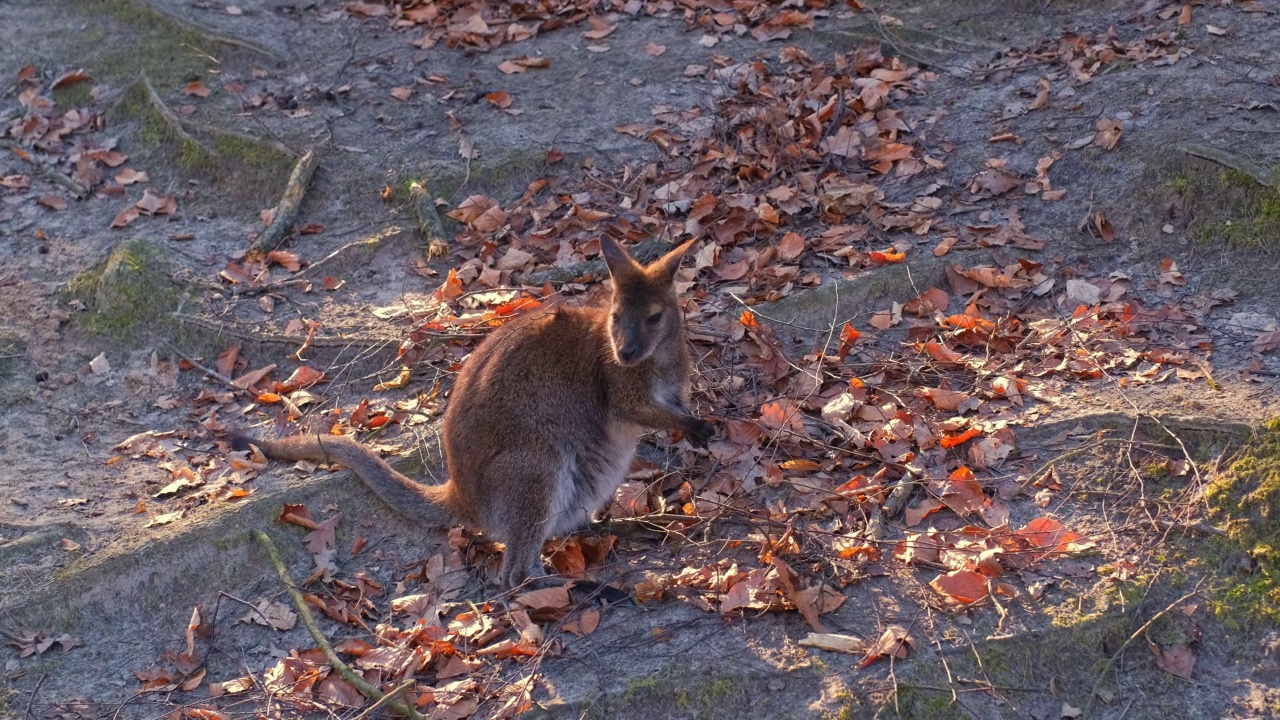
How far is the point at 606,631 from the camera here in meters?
4.92

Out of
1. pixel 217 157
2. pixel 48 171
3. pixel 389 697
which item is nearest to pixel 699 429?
pixel 389 697

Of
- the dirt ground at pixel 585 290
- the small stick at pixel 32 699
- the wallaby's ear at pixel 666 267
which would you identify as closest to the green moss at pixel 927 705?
the dirt ground at pixel 585 290

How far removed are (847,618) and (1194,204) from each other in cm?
342

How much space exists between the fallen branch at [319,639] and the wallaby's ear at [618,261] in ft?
6.95

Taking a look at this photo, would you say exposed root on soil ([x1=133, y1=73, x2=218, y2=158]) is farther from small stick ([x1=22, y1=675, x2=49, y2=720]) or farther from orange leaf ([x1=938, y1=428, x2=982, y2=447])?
orange leaf ([x1=938, y1=428, x2=982, y2=447])

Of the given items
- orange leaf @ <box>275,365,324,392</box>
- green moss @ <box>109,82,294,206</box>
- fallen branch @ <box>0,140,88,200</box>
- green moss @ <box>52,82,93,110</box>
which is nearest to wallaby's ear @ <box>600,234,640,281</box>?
orange leaf @ <box>275,365,324,392</box>

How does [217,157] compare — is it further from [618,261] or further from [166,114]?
[618,261]

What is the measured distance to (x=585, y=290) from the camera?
7.12 metres

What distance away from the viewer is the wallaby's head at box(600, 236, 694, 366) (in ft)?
17.5

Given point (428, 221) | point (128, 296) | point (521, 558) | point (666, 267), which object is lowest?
point (521, 558)

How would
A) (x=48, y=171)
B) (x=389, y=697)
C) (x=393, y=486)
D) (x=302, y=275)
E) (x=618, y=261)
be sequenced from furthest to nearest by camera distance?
(x=48, y=171) → (x=302, y=275) → (x=393, y=486) → (x=618, y=261) → (x=389, y=697)

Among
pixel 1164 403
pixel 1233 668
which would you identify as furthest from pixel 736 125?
pixel 1233 668

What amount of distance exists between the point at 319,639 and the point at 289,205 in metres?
3.91

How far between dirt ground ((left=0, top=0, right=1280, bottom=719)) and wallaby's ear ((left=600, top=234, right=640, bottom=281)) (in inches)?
37.5
